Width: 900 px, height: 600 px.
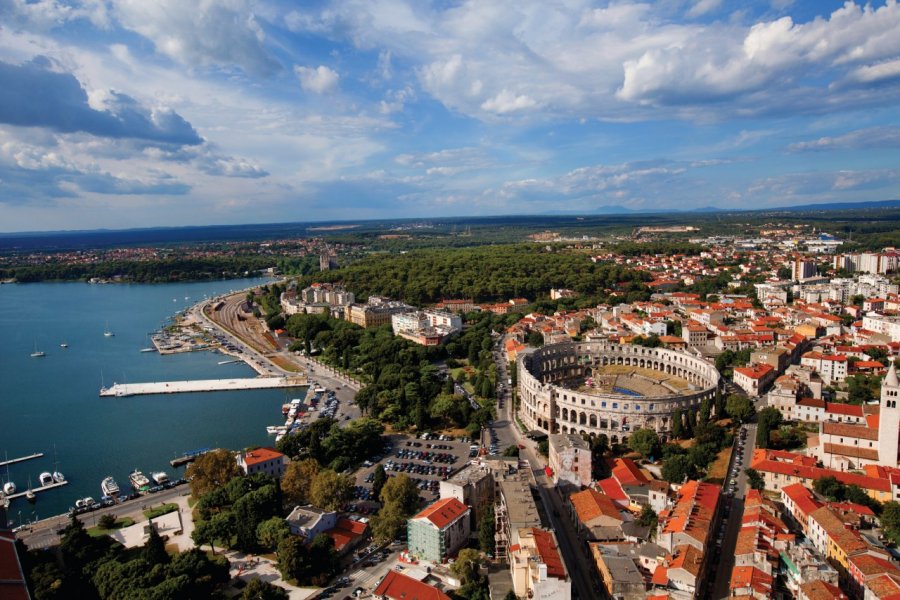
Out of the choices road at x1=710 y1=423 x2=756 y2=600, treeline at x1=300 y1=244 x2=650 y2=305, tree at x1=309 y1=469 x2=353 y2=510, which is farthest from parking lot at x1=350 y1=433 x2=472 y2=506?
treeline at x1=300 y1=244 x2=650 y2=305

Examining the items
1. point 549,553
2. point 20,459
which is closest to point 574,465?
point 549,553

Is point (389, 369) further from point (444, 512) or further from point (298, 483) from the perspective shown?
point (444, 512)

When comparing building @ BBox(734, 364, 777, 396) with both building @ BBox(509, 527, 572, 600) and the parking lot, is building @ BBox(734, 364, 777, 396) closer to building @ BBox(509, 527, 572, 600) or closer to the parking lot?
the parking lot

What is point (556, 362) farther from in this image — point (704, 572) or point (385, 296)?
point (385, 296)

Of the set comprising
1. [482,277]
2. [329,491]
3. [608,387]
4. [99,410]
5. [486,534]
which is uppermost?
[482,277]

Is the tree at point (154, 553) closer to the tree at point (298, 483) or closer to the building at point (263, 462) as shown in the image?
the tree at point (298, 483)

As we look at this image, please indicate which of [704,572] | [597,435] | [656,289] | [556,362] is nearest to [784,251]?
[656,289]
